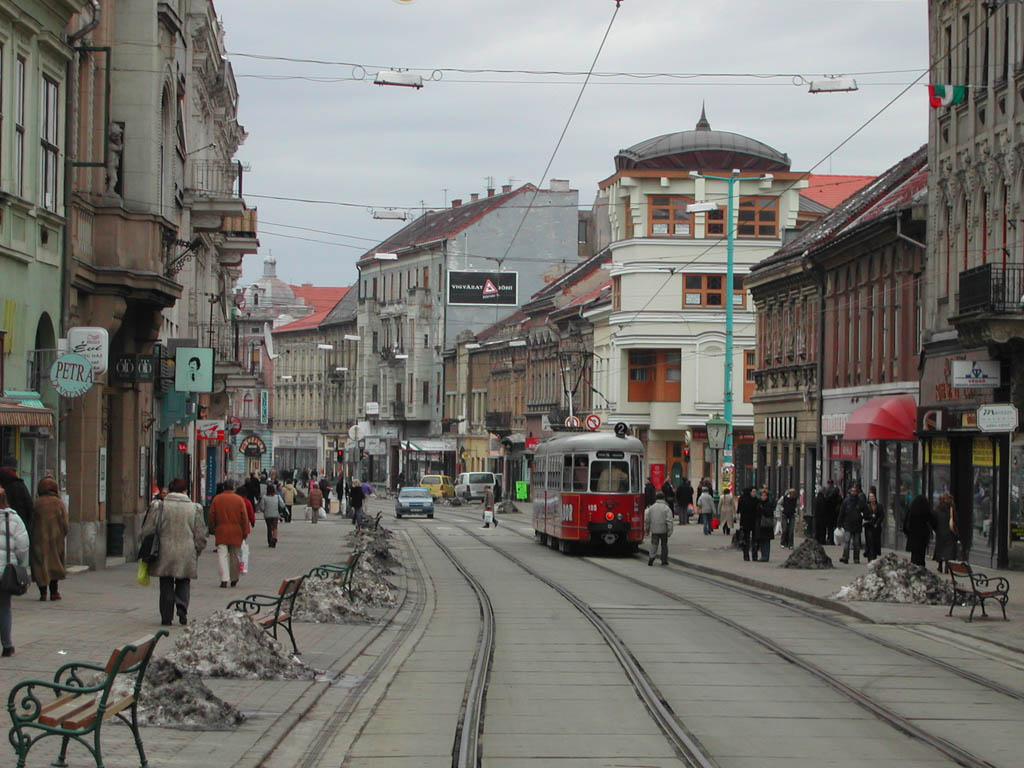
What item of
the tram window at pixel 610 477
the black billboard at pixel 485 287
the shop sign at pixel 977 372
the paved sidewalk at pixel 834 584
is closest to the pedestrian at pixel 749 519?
the paved sidewalk at pixel 834 584

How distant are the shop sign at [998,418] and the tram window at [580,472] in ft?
47.8

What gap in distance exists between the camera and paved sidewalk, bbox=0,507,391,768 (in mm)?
11273

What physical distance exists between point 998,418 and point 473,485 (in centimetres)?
6531

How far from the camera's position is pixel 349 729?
1287 centimetres

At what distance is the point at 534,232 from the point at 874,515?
265ft

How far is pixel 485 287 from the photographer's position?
90.4 metres

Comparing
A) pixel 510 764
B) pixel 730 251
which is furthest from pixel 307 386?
pixel 510 764

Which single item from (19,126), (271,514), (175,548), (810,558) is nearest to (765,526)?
(810,558)

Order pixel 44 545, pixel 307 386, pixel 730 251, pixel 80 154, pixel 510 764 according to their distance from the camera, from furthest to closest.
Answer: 1. pixel 307 386
2. pixel 730 251
3. pixel 80 154
4. pixel 44 545
5. pixel 510 764

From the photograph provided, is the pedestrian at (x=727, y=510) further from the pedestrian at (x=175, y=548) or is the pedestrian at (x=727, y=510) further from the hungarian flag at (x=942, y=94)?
the pedestrian at (x=175, y=548)

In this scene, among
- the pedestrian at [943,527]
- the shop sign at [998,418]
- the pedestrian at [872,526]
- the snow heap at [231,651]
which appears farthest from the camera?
the pedestrian at [872,526]

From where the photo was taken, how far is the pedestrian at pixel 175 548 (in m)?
19.3

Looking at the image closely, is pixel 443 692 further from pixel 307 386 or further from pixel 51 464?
pixel 307 386

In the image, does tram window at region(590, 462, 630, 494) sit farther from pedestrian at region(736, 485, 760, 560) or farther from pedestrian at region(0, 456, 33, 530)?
pedestrian at region(0, 456, 33, 530)
